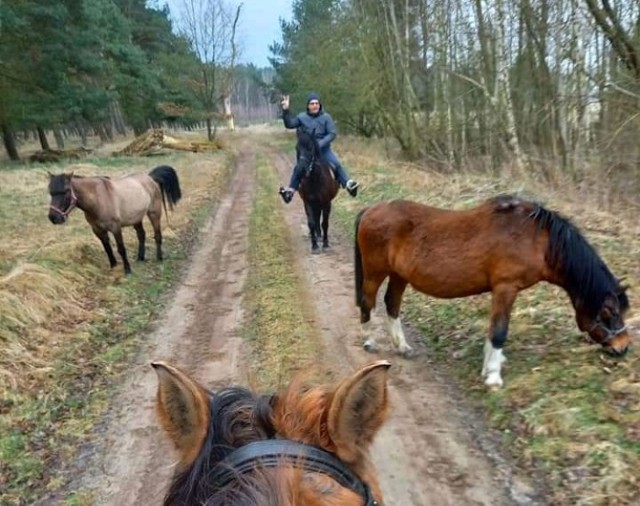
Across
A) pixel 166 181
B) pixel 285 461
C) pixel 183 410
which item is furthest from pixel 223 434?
pixel 166 181

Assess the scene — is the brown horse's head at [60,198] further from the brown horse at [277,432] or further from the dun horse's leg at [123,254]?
the brown horse at [277,432]

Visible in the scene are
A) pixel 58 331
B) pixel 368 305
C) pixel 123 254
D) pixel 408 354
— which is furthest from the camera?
pixel 123 254

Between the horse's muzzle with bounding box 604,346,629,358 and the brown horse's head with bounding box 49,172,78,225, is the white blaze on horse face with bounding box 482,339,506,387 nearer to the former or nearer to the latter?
the horse's muzzle with bounding box 604,346,629,358

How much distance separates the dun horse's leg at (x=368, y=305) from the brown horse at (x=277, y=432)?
3962 mm

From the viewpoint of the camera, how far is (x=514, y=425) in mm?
4109

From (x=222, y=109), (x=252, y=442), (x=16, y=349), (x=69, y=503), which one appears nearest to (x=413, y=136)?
(x=16, y=349)

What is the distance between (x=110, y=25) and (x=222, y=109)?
16644 mm

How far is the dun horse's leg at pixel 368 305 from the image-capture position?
5543 mm

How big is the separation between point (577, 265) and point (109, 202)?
274 inches

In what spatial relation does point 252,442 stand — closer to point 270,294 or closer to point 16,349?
point 16,349

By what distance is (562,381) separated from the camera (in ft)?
14.5

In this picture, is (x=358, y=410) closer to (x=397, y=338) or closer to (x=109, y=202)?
(x=397, y=338)

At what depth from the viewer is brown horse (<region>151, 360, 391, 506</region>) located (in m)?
1.28

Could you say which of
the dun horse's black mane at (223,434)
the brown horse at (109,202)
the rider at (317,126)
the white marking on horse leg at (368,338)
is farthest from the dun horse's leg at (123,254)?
the dun horse's black mane at (223,434)
